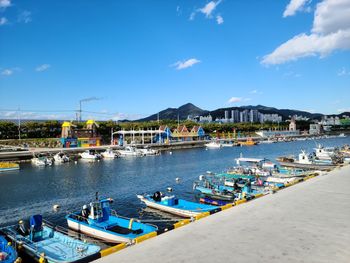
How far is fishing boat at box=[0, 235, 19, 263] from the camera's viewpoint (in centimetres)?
1265

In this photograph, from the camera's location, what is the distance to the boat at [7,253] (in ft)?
41.5

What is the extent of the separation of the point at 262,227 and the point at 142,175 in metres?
30.1

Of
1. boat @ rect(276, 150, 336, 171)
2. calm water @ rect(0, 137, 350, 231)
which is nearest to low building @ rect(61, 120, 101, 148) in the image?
calm water @ rect(0, 137, 350, 231)

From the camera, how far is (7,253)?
1345 centimetres

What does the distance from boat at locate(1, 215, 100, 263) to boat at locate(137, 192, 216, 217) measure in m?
8.30

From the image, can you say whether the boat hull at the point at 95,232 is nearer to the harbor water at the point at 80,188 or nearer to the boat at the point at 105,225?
the boat at the point at 105,225

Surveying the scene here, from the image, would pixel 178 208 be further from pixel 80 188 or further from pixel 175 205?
pixel 80 188

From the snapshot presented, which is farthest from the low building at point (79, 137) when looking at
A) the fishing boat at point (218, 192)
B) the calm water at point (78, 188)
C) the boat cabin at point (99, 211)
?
the boat cabin at point (99, 211)

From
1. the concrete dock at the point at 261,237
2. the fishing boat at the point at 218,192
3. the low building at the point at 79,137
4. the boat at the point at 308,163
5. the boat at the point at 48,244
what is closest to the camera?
the concrete dock at the point at 261,237

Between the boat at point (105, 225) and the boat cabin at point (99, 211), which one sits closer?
the boat at point (105, 225)

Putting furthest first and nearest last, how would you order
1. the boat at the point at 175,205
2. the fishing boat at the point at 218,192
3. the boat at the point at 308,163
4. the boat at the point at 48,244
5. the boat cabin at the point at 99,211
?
the boat at the point at 308,163 → the fishing boat at the point at 218,192 → the boat at the point at 175,205 → the boat cabin at the point at 99,211 → the boat at the point at 48,244

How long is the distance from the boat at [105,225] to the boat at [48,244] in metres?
2.07

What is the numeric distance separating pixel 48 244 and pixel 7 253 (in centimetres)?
221

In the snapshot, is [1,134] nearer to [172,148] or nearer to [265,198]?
[172,148]
